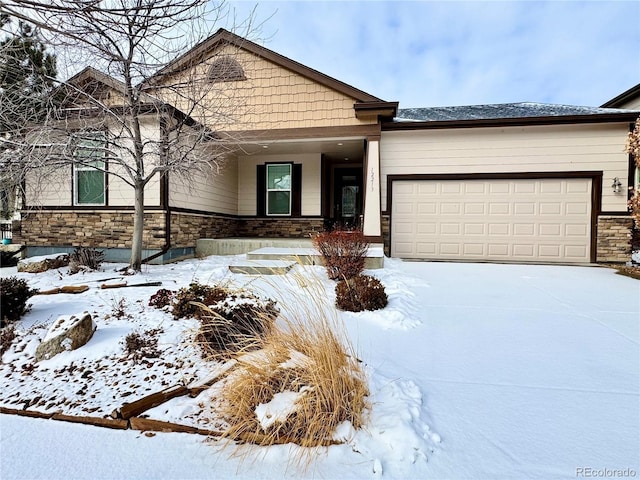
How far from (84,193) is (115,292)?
4.69 m

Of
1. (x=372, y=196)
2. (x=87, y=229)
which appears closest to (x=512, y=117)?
(x=372, y=196)

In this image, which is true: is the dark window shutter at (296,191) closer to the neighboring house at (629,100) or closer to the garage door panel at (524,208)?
the garage door panel at (524,208)

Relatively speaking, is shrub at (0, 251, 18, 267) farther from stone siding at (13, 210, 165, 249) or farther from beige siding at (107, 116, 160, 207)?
beige siding at (107, 116, 160, 207)

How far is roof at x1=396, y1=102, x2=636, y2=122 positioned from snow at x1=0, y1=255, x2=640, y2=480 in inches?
258

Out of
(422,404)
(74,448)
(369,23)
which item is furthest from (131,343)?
(369,23)

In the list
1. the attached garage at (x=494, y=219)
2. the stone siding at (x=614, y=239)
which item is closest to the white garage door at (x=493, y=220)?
the attached garage at (x=494, y=219)

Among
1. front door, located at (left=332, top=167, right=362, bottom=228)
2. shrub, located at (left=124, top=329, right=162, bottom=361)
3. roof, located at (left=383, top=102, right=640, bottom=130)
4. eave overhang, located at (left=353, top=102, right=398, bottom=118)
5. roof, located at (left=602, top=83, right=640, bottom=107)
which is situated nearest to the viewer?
shrub, located at (left=124, top=329, right=162, bottom=361)

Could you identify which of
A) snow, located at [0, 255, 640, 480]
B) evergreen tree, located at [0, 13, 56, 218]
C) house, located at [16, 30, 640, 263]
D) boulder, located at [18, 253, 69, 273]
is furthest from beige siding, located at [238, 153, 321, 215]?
snow, located at [0, 255, 640, 480]

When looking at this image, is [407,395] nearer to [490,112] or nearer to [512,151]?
[512,151]

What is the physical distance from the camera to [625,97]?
10.9 m

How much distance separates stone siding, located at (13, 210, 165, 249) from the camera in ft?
24.3

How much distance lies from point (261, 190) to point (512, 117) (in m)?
7.85

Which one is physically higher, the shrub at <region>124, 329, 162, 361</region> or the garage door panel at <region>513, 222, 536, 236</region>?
the garage door panel at <region>513, 222, 536, 236</region>

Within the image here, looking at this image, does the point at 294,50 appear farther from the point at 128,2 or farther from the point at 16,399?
the point at 16,399
